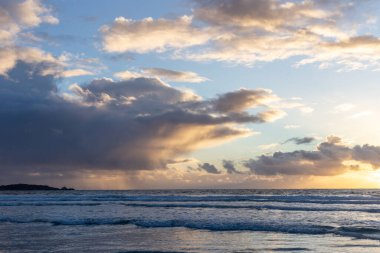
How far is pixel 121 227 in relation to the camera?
23.6 metres

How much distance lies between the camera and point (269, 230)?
2222 cm

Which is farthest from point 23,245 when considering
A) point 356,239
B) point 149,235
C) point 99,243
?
point 356,239

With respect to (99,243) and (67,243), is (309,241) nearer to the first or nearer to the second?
(99,243)

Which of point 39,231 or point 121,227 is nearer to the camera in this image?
point 39,231

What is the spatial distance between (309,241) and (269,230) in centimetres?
415

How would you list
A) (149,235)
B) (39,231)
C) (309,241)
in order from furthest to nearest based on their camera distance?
(39,231) → (149,235) → (309,241)

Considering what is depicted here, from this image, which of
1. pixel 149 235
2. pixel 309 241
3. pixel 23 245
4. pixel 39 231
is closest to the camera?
pixel 23 245

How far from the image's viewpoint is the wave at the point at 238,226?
837 inches

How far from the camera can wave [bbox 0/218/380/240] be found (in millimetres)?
21250

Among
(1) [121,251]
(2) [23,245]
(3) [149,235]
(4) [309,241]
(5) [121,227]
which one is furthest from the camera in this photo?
(5) [121,227]

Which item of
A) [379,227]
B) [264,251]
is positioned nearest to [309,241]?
[264,251]

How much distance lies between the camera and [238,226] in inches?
923

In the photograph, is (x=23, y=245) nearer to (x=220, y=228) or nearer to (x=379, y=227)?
(x=220, y=228)

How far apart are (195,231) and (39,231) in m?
7.56
